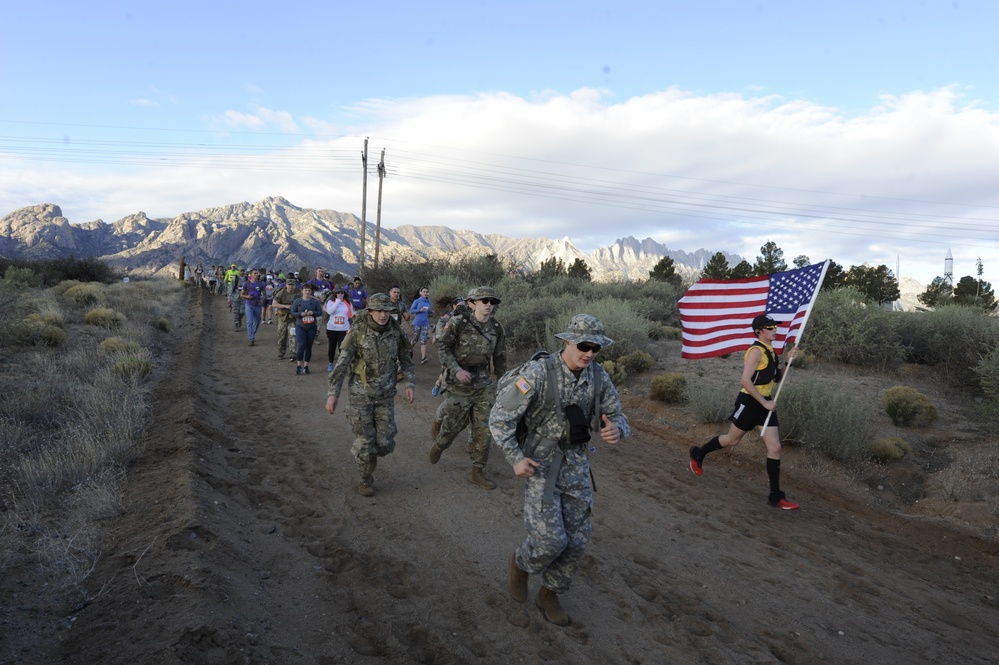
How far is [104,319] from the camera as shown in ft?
50.5

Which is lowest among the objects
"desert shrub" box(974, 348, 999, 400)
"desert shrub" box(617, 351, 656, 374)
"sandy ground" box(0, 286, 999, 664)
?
"sandy ground" box(0, 286, 999, 664)

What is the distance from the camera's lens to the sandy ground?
367 cm

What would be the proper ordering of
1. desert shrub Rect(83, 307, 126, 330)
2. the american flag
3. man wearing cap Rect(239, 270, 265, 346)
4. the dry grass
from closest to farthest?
the dry grass < the american flag < desert shrub Rect(83, 307, 126, 330) < man wearing cap Rect(239, 270, 265, 346)

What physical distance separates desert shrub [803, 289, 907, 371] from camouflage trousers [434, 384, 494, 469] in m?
9.68

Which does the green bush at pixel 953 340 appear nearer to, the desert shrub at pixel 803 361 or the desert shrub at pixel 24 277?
the desert shrub at pixel 803 361

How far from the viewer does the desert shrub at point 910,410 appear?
29.7 feet

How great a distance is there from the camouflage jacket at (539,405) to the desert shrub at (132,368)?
847 cm

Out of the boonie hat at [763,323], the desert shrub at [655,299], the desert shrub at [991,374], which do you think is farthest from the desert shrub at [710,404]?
the desert shrub at [655,299]

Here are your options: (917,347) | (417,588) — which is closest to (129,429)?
(417,588)

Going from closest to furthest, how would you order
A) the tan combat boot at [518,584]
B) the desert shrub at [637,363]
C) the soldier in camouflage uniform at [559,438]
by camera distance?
the soldier in camouflage uniform at [559,438]
the tan combat boot at [518,584]
the desert shrub at [637,363]

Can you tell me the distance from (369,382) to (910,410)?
844cm

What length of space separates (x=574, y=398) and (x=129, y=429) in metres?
5.71

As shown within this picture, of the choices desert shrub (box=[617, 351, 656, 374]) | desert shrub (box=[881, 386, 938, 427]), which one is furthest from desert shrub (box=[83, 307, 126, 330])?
desert shrub (box=[881, 386, 938, 427])

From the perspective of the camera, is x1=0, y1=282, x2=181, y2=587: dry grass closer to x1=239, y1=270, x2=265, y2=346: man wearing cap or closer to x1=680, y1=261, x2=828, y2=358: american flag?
x1=239, y1=270, x2=265, y2=346: man wearing cap
